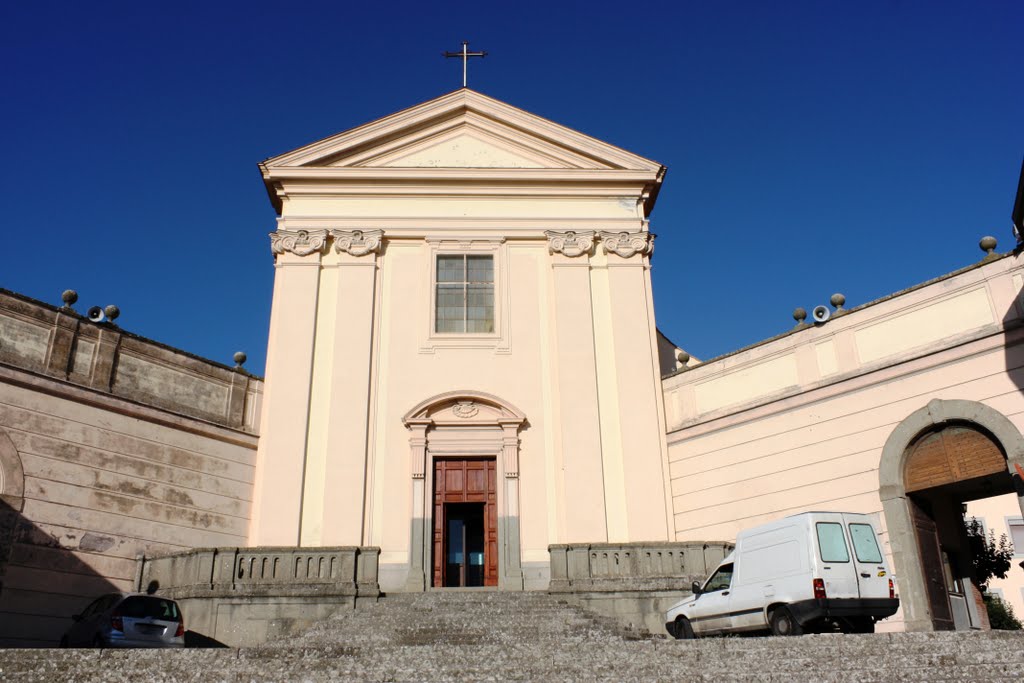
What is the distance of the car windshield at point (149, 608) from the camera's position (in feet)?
46.4

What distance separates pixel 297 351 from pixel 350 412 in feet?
6.53

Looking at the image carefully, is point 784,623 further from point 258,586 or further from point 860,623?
point 258,586

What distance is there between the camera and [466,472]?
2052 cm

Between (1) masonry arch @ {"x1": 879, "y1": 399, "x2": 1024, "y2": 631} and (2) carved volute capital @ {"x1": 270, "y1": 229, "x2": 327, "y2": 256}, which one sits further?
(2) carved volute capital @ {"x1": 270, "y1": 229, "x2": 327, "y2": 256}

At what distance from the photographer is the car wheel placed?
13930 millimetres

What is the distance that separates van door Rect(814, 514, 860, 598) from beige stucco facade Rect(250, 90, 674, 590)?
7267 millimetres

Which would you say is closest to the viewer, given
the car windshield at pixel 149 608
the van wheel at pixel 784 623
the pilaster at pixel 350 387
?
the van wheel at pixel 784 623

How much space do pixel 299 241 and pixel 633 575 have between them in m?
11.3

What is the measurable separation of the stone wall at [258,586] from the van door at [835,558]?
28.1ft

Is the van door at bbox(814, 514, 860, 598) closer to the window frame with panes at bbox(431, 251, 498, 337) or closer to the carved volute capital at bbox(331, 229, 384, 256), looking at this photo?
the window frame with panes at bbox(431, 251, 498, 337)

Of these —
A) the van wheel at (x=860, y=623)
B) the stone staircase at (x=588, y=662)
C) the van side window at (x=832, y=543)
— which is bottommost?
the stone staircase at (x=588, y=662)

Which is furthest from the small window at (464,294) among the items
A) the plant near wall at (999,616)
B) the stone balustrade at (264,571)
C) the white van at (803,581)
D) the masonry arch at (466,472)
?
the plant near wall at (999,616)

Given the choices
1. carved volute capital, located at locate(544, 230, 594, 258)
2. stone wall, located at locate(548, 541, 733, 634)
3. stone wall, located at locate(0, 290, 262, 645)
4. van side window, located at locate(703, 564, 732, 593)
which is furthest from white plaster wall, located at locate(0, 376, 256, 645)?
van side window, located at locate(703, 564, 732, 593)

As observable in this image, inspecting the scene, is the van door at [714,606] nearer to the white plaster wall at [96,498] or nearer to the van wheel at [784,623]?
the van wheel at [784,623]
